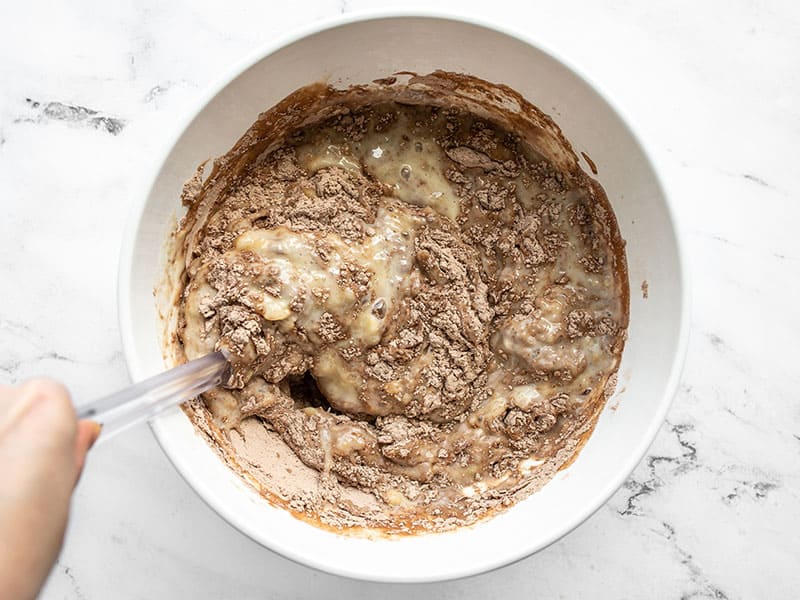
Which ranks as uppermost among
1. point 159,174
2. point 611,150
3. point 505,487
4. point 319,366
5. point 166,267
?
point 611,150

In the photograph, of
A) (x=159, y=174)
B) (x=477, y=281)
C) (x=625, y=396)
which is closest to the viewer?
(x=159, y=174)

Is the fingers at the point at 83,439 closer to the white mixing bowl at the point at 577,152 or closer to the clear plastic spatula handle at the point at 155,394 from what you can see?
the clear plastic spatula handle at the point at 155,394

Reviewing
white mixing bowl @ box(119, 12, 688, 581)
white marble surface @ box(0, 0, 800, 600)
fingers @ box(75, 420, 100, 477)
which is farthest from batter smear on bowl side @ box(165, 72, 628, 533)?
fingers @ box(75, 420, 100, 477)

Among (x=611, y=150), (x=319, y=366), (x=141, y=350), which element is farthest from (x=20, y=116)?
(x=611, y=150)

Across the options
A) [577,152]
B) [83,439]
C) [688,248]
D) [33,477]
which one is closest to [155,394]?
[83,439]

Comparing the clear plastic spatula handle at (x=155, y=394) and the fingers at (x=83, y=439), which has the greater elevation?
the fingers at (x=83, y=439)

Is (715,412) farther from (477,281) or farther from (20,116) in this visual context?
(20,116)

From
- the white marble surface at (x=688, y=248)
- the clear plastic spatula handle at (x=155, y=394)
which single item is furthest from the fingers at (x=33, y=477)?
the white marble surface at (x=688, y=248)
